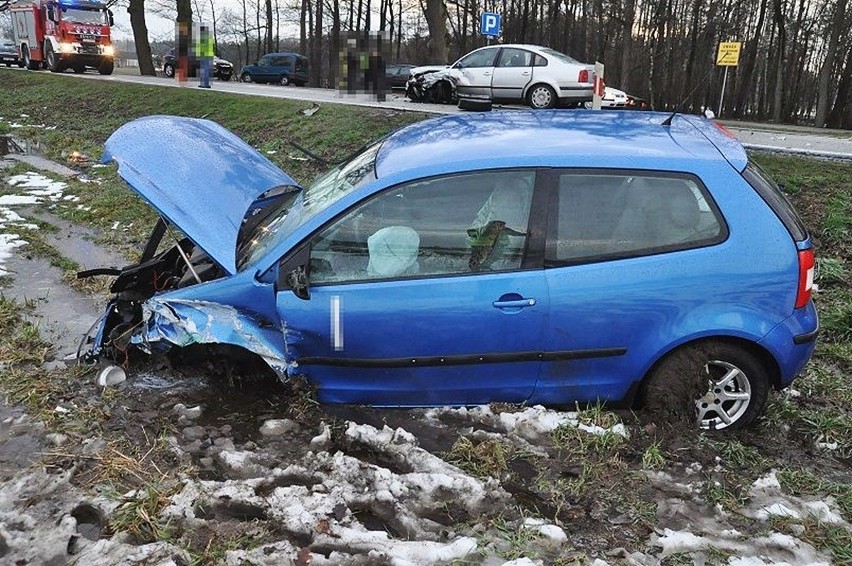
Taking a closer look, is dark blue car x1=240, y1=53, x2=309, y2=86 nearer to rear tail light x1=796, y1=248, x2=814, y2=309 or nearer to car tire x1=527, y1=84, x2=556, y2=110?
car tire x1=527, y1=84, x2=556, y2=110

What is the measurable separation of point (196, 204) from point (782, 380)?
10.7 ft

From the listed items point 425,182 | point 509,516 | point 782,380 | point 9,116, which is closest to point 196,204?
point 425,182

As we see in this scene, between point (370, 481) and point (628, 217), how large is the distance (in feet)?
5.91

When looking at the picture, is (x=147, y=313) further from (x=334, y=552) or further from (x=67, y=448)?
(x=334, y=552)

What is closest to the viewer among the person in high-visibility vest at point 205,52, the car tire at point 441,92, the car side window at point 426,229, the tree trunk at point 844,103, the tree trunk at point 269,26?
the car side window at point 426,229

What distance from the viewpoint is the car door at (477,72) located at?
15.0 m

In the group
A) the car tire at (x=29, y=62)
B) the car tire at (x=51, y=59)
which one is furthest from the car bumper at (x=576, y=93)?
the car tire at (x=29, y=62)

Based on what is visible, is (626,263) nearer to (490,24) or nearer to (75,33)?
(490,24)

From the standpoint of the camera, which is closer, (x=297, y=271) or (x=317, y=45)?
(x=297, y=271)

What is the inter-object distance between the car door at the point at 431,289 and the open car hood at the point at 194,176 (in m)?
0.52

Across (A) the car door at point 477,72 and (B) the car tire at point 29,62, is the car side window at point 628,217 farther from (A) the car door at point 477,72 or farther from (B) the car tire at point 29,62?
(B) the car tire at point 29,62

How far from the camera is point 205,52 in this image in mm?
17859

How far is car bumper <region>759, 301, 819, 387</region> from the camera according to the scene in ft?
11.3

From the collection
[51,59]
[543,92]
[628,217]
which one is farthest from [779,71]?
[628,217]
